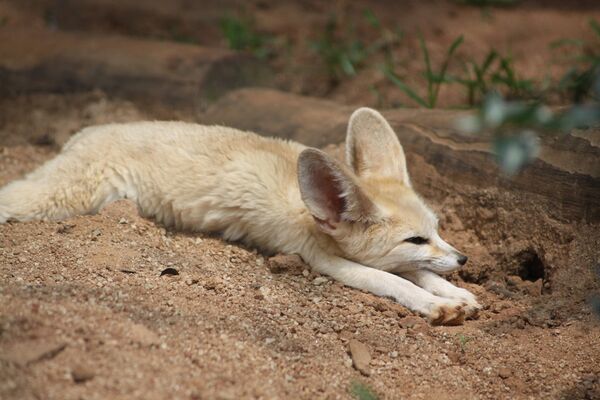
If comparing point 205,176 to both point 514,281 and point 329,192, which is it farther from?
point 514,281

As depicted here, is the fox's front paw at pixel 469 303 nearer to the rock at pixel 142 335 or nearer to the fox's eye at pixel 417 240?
the fox's eye at pixel 417 240

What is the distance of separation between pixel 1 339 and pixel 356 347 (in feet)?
5.38

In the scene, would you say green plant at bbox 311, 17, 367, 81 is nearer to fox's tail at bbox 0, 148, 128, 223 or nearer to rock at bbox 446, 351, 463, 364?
fox's tail at bbox 0, 148, 128, 223

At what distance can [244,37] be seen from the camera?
26.0ft

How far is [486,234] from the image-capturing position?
5.05 meters

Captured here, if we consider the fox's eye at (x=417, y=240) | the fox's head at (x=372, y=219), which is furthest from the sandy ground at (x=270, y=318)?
the fox's eye at (x=417, y=240)

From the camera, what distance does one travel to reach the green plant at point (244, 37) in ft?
25.6

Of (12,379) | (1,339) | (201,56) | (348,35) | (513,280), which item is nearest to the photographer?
(12,379)

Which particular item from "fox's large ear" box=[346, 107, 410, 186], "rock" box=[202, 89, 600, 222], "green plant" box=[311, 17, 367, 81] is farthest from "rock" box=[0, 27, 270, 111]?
"fox's large ear" box=[346, 107, 410, 186]

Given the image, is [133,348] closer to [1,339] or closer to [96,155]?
[1,339]

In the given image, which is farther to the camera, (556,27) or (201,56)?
(556,27)

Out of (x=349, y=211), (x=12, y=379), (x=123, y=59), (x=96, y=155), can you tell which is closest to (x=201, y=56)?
(x=123, y=59)

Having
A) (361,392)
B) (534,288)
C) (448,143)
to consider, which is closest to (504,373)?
(361,392)

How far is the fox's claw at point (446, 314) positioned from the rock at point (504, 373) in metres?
0.46
